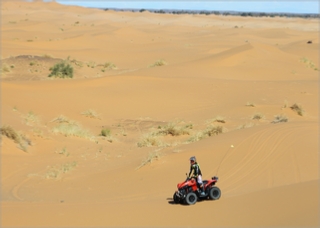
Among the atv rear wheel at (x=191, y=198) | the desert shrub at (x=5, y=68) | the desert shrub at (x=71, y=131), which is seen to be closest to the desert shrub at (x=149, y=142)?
the desert shrub at (x=71, y=131)

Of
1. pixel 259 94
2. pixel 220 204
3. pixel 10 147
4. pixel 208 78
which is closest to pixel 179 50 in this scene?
pixel 208 78

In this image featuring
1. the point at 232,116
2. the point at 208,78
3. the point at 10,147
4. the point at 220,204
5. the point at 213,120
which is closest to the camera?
the point at 220,204

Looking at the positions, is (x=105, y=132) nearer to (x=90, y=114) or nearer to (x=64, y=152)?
(x=90, y=114)

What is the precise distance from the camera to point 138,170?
13.4 meters

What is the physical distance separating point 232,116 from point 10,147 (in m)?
12.0

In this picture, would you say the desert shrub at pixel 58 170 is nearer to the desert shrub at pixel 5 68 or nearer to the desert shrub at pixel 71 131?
the desert shrub at pixel 71 131

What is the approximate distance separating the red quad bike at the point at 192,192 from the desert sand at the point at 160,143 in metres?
0.15

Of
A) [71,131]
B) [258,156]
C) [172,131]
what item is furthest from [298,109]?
[258,156]

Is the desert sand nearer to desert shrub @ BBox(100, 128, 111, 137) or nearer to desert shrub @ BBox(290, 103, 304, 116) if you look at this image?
desert shrub @ BBox(290, 103, 304, 116)

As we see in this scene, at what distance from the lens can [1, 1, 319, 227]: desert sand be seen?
9.42m

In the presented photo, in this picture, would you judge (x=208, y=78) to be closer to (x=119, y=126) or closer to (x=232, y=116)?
(x=232, y=116)

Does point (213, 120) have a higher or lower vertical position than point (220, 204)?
higher

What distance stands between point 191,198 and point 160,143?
8.48m

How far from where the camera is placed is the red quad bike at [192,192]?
32.4 feet
